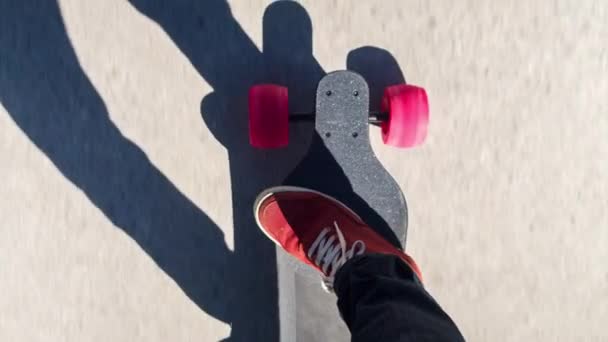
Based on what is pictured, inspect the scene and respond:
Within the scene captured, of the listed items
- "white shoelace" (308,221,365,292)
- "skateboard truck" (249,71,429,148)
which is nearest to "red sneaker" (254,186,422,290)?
"white shoelace" (308,221,365,292)

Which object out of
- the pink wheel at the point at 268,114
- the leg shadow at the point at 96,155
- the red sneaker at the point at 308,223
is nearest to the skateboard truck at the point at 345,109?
the pink wheel at the point at 268,114

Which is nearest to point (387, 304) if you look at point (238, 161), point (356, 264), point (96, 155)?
point (356, 264)

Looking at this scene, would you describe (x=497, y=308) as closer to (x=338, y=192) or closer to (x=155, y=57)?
(x=338, y=192)

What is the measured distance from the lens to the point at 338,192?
103 centimetres

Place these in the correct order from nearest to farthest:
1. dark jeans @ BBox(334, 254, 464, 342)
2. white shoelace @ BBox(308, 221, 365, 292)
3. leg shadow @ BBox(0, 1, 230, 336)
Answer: dark jeans @ BBox(334, 254, 464, 342), white shoelace @ BBox(308, 221, 365, 292), leg shadow @ BBox(0, 1, 230, 336)

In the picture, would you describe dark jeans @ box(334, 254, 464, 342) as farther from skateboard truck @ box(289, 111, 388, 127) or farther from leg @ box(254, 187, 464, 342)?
skateboard truck @ box(289, 111, 388, 127)

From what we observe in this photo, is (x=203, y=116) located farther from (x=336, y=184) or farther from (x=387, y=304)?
(x=387, y=304)

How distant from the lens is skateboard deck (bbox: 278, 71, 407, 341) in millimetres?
959

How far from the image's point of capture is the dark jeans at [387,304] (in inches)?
28.1

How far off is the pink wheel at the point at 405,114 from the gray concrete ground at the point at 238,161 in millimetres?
89

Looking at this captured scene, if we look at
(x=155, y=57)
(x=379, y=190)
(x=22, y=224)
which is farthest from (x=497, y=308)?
(x=22, y=224)

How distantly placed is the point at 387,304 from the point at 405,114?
1.14 feet

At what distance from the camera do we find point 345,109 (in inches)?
37.9

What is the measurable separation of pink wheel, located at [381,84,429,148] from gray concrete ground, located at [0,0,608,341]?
9cm
